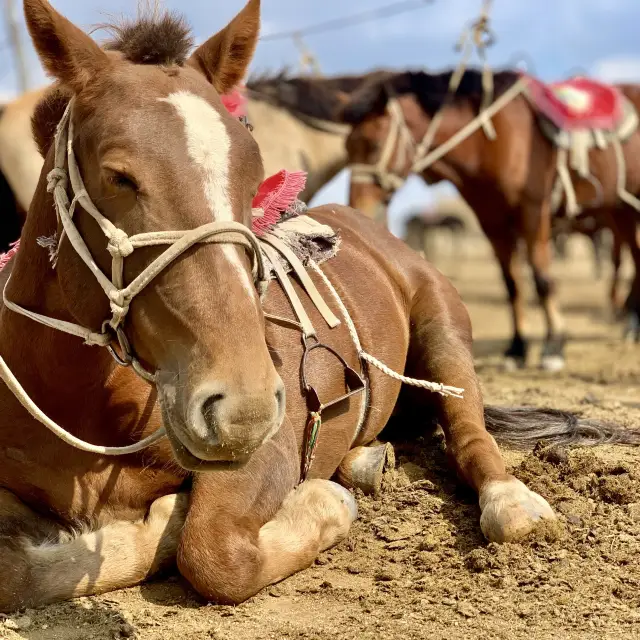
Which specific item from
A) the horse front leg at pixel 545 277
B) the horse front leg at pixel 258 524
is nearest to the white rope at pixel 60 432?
the horse front leg at pixel 258 524

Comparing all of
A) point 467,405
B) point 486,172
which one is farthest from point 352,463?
point 486,172

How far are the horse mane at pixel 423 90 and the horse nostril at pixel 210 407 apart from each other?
7204 mm

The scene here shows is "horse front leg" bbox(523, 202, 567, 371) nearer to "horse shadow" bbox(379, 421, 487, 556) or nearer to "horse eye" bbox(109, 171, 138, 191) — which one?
"horse shadow" bbox(379, 421, 487, 556)

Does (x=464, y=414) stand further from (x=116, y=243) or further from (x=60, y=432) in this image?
(x=116, y=243)

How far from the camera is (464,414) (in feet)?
12.7

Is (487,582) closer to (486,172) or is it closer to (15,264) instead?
(15,264)

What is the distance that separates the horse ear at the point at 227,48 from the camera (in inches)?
110

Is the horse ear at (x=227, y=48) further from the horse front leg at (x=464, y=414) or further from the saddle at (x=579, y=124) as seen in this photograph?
the saddle at (x=579, y=124)

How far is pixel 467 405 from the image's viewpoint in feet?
12.8

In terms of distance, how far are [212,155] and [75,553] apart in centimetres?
133

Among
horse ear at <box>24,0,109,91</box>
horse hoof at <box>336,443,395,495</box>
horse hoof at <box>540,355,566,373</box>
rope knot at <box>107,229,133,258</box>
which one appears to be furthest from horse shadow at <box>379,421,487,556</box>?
horse hoof at <box>540,355,566,373</box>

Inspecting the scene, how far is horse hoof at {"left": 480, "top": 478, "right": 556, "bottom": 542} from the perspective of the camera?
311 cm

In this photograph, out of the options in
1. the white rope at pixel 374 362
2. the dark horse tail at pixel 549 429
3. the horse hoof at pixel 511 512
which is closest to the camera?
the horse hoof at pixel 511 512

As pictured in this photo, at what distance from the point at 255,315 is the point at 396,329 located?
73.4 inches
